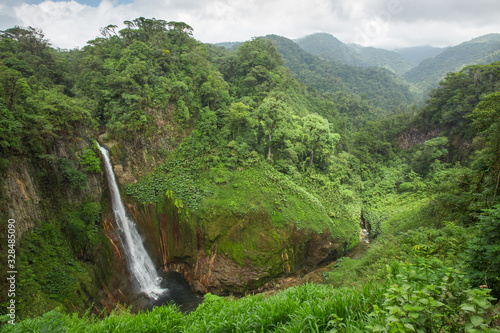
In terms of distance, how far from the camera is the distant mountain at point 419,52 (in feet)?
534

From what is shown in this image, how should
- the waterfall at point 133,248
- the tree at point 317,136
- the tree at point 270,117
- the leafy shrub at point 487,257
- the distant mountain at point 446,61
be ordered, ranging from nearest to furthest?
the leafy shrub at point 487,257
the waterfall at point 133,248
the tree at point 270,117
the tree at point 317,136
the distant mountain at point 446,61

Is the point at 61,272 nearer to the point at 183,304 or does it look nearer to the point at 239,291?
the point at 183,304

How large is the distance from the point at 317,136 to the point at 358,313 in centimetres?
1672

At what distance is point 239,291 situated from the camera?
12.6 metres

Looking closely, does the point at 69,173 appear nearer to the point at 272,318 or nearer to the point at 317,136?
the point at 272,318

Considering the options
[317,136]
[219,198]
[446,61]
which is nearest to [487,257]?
[219,198]

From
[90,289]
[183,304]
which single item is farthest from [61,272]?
[183,304]

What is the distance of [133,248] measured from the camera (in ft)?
43.7

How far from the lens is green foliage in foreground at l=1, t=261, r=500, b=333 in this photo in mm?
1989

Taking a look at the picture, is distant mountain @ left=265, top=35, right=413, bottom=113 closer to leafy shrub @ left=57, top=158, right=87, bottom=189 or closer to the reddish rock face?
the reddish rock face

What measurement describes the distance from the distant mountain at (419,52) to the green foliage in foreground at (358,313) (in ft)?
677

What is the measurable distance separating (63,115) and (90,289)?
8521mm

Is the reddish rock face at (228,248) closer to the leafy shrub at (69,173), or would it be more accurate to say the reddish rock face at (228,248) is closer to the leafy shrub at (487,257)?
the leafy shrub at (69,173)

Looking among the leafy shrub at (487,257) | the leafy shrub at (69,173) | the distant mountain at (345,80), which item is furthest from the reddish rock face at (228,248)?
the distant mountain at (345,80)
